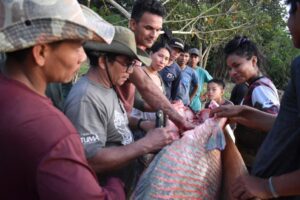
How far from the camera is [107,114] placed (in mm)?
2062

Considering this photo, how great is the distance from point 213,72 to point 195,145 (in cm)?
2024

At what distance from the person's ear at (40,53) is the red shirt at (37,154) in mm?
116

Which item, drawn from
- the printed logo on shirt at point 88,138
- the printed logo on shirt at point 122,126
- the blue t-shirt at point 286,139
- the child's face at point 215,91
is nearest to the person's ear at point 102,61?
the printed logo on shirt at point 122,126

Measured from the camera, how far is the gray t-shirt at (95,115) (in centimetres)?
192

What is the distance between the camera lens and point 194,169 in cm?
187

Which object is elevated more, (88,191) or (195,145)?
(88,191)

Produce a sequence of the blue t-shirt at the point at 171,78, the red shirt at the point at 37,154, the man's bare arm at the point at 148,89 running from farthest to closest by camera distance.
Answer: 1. the blue t-shirt at the point at 171,78
2. the man's bare arm at the point at 148,89
3. the red shirt at the point at 37,154

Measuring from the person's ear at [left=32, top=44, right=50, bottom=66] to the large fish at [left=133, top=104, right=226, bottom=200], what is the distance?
31.4 inches

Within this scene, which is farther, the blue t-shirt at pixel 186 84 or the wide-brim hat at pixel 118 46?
the blue t-shirt at pixel 186 84

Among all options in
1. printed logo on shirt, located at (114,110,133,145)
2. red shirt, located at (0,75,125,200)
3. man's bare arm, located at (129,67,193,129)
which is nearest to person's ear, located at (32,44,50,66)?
red shirt, located at (0,75,125,200)

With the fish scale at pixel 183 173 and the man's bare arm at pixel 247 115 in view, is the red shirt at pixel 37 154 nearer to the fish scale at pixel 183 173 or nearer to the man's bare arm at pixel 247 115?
the fish scale at pixel 183 173

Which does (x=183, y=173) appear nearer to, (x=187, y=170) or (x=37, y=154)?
(x=187, y=170)

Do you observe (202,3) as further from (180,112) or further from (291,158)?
(291,158)

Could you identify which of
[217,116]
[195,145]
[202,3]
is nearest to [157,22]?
[217,116]
